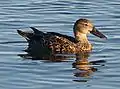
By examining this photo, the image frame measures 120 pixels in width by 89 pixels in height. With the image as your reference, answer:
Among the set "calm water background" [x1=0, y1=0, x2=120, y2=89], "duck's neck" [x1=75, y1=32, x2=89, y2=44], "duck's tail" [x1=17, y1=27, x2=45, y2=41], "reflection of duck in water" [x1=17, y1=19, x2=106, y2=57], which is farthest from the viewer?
"duck's neck" [x1=75, y1=32, x2=89, y2=44]

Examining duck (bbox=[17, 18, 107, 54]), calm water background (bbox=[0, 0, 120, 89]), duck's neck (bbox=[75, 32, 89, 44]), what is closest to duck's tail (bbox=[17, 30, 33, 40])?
duck (bbox=[17, 18, 107, 54])

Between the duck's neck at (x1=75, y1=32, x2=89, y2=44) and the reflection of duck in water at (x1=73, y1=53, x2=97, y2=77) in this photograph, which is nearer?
the reflection of duck in water at (x1=73, y1=53, x2=97, y2=77)

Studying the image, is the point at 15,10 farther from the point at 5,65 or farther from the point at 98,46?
the point at 5,65

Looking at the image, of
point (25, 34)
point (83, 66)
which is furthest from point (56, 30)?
point (83, 66)

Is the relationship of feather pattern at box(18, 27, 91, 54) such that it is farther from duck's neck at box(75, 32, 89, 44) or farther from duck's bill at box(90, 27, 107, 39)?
duck's bill at box(90, 27, 107, 39)

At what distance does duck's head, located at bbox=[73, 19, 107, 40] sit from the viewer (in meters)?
18.5

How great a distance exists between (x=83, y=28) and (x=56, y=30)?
1.25m

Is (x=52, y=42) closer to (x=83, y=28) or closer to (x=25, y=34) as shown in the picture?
(x=25, y=34)

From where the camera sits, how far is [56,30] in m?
19.6

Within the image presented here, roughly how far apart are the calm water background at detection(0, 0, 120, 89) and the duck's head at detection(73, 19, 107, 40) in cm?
36

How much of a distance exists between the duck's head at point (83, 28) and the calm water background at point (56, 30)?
355 millimetres

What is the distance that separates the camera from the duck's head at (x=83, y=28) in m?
18.5

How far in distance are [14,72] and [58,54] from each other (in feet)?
10.2

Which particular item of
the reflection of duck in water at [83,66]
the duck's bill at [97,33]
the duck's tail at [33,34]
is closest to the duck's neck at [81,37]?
the duck's bill at [97,33]
